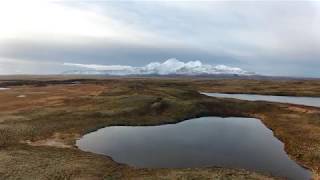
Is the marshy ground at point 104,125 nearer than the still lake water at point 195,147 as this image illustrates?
Yes

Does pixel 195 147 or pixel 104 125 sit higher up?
pixel 104 125

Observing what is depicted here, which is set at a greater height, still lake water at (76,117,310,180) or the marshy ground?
the marshy ground

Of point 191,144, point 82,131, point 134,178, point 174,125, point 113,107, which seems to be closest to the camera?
point 134,178

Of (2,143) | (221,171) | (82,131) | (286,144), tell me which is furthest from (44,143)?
(286,144)

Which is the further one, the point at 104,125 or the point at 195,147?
the point at 104,125

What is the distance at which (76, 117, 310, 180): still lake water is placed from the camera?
41031 mm

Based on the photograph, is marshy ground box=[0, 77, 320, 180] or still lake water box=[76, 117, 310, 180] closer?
marshy ground box=[0, 77, 320, 180]

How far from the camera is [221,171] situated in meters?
37.5

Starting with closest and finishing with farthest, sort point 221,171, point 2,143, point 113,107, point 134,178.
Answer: point 134,178 < point 221,171 < point 2,143 < point 113,107

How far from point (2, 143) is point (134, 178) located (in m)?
21.7

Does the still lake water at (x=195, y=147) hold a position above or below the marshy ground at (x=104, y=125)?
below

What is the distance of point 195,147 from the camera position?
4966 cm

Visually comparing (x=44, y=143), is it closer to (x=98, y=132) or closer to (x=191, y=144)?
(x=98, y=132)

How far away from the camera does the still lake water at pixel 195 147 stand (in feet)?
135
